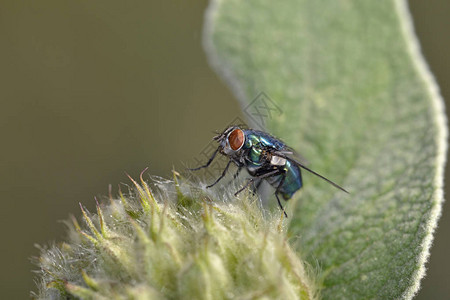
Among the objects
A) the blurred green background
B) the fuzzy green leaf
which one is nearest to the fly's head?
the fuzzy green leaf

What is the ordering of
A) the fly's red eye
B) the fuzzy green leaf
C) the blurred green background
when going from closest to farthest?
the fuzzy green leaf < the fly's red eye < the blurred green background

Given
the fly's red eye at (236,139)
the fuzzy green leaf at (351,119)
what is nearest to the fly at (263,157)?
the fly's red eye at (236,139)

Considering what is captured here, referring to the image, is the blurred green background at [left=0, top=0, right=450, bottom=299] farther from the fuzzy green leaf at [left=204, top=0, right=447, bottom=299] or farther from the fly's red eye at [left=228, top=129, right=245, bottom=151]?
the fly's red eye at [left=228, top=129, right=245, bottom=151]

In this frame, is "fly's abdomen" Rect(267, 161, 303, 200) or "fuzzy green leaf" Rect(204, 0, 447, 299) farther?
"fly's abdomen" Rect(267, 161, 303, 200)

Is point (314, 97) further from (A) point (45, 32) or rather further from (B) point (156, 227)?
(A) point (45, 32)

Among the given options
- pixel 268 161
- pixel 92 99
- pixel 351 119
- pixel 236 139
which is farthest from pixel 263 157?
pixel 92 99

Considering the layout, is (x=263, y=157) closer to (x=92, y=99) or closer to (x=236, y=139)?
(x=236, y=139)
